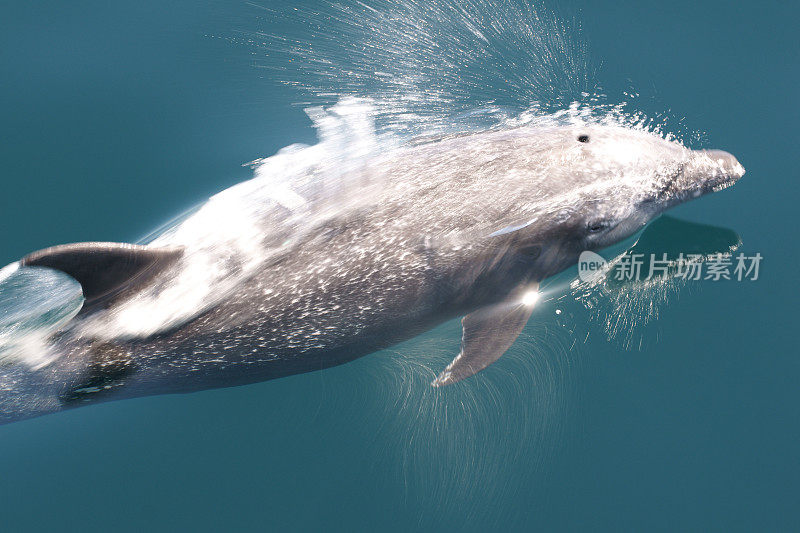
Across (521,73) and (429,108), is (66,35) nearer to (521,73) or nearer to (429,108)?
(429,108)

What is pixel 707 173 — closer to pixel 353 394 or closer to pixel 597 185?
pixel 597 185

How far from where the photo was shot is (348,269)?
5375 millimetres

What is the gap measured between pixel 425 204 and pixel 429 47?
338 centimetres

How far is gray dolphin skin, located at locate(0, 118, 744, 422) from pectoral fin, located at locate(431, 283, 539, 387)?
0.05 feet

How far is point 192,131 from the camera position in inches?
297

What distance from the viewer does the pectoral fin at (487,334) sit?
6.10 metres

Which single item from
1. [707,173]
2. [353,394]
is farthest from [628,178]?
[353,394]

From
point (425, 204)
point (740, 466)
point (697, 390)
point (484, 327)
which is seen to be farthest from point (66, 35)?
point (740, 466)

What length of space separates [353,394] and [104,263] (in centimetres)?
269

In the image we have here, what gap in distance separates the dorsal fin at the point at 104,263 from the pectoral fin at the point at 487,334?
280cm

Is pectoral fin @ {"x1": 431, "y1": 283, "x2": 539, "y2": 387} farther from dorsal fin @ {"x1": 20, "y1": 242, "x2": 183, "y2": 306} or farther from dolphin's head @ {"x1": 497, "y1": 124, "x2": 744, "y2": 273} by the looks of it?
dorsal fin @ {"x1": 20, "y1": 242, "x2": 183, "y2": 306}

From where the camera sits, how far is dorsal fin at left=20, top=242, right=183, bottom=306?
4.76 metres
